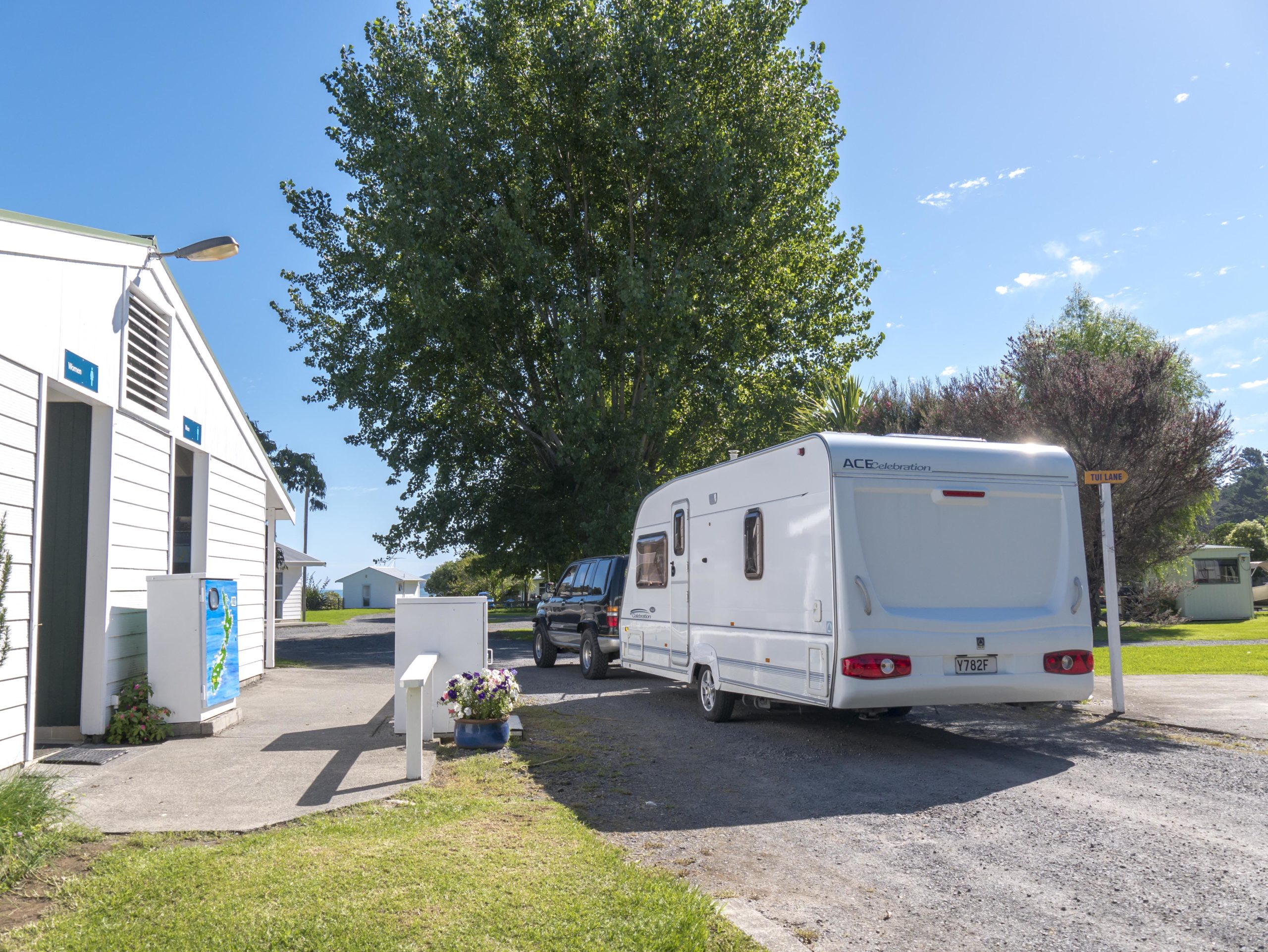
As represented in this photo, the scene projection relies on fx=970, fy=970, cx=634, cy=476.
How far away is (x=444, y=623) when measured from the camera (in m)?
8.96

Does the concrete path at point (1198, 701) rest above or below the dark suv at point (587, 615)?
below

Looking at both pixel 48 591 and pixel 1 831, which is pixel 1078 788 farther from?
pixel 48 591

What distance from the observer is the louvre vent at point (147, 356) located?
29.6 feet

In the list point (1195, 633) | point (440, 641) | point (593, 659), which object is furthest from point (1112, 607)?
point (1195, 633)

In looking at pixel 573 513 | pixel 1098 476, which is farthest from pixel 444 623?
pixel 573 513

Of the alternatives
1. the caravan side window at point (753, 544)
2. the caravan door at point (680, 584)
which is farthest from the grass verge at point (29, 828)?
the caravan door at point (680, 584)

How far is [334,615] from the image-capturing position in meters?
59.1

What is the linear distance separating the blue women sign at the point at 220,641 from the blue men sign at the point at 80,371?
1993 millimetres

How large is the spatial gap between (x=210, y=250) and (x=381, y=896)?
6.61 meters

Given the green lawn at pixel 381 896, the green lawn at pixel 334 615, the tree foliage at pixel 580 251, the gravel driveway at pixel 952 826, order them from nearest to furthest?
the green lawn at pixel 381 896 < the gravel driveway at pixel 952 826 < the tree foliage at pixel 580 251 < the green lawn at pixel 334 615

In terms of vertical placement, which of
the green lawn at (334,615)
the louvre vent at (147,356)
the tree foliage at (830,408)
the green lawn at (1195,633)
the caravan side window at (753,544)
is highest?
the tree foliage at (830,408)

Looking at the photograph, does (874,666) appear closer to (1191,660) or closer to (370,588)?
(1191,660)

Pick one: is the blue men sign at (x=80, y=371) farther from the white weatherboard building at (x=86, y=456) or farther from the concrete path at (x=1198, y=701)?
the concrete path at (x=1198, y=701)

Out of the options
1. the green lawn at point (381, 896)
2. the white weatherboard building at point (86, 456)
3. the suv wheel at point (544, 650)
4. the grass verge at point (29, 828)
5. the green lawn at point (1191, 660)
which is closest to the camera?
the green lawn at point (381, 896)
